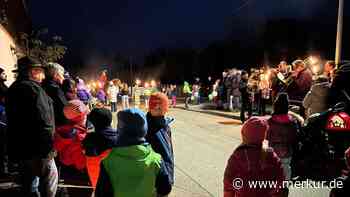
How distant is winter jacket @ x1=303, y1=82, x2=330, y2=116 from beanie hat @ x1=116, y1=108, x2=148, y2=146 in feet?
14.2

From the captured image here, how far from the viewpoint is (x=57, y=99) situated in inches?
203

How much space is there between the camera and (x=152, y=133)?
12.5ft

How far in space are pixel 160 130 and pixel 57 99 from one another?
2.06 m

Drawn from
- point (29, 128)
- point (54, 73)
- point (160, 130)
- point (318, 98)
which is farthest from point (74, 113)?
point (318, 98)

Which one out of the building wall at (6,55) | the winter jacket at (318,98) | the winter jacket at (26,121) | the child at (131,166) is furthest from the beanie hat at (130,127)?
the building wall at (6,55)

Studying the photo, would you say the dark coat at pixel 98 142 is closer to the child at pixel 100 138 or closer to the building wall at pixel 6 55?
the child at pixel 100 138

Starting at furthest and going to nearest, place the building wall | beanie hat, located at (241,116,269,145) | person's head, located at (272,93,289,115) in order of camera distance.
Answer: the building wall → person's head, located at (272,93,289,115) → beanie hat, located at (241,116,269,145)

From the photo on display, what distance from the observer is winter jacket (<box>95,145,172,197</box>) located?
2.73 meters

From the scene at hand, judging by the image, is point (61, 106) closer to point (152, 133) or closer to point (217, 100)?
point (152, 133)

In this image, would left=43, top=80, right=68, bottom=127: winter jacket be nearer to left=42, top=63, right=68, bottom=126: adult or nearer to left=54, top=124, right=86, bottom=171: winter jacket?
left=42, top=63, right=68, bottom=126: adult

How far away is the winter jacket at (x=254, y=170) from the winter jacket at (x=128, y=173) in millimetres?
737

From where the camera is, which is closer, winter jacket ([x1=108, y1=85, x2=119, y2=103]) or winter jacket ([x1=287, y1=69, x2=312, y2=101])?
winter jacket ([x1=287, y1=69, x2=312, y2=101])

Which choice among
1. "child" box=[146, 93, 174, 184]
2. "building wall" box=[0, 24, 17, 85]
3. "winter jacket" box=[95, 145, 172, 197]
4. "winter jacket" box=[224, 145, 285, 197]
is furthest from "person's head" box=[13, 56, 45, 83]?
"building wall" box=[0, 24, 17, 85]

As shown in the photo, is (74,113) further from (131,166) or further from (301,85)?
(301,85)
